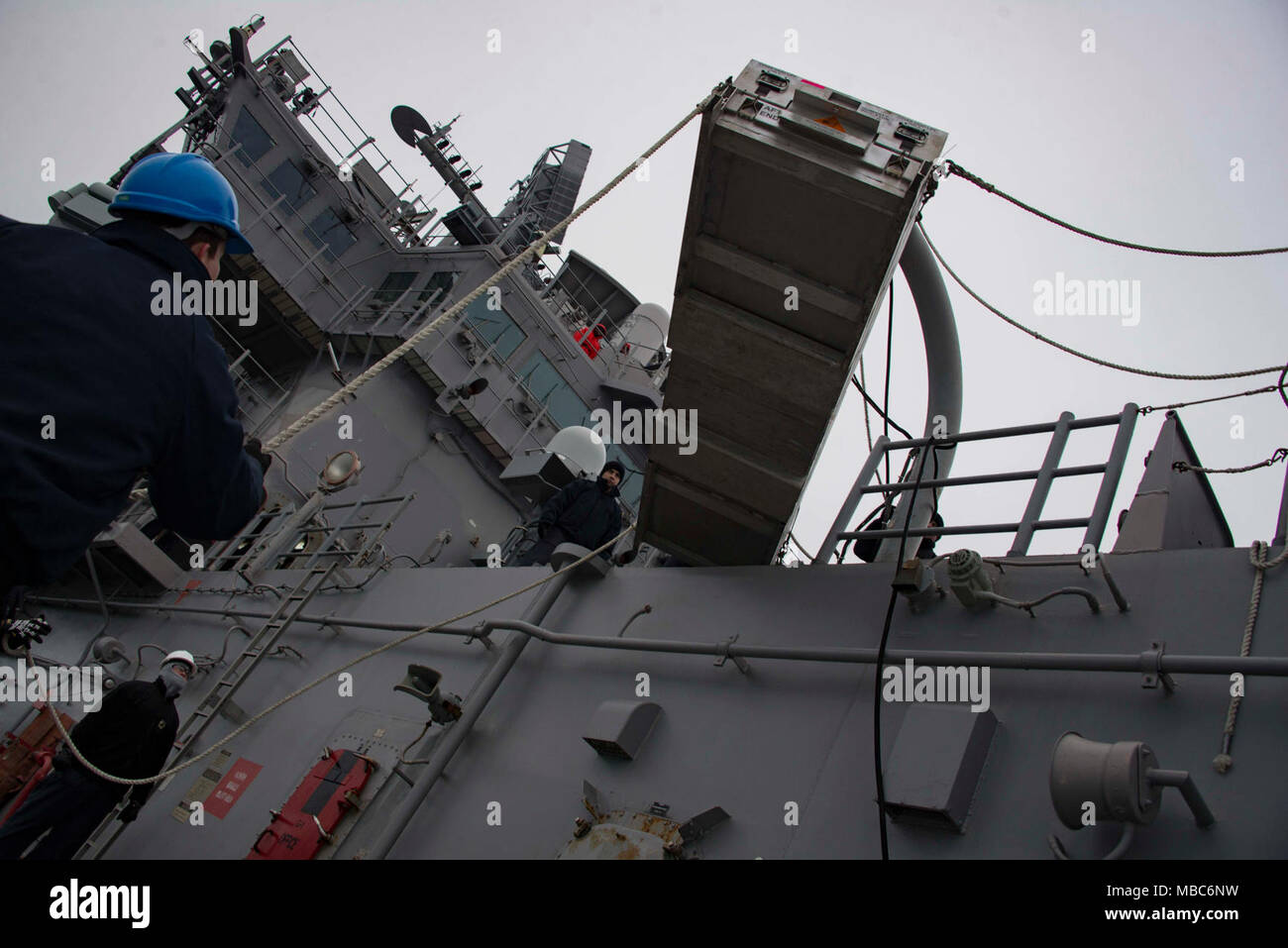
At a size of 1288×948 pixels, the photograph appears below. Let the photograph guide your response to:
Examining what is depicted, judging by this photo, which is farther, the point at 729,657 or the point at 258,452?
the point at 729,657

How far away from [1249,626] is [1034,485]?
3.20 feet

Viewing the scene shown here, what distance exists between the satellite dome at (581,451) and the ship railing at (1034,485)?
4388mm

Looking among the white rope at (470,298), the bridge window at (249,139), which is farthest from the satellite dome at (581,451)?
the bridge window at (249,139)

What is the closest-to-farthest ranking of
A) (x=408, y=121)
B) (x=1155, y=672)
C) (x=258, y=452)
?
(x=1155, y=672), (x=258, y=452), (x=408, y=121)

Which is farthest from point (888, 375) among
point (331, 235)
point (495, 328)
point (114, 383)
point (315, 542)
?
point (331, 235)

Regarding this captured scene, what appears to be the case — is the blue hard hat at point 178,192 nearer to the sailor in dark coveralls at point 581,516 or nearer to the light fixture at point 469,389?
the sailor in dark coveralls at point 581,516

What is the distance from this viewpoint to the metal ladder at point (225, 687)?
477 cm

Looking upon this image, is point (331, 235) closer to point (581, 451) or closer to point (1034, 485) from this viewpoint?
point (581, 451)

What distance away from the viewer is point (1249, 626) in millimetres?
2266

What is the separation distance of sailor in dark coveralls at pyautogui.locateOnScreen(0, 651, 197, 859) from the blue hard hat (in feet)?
9.34

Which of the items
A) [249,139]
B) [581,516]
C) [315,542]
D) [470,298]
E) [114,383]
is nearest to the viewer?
[114,383]
